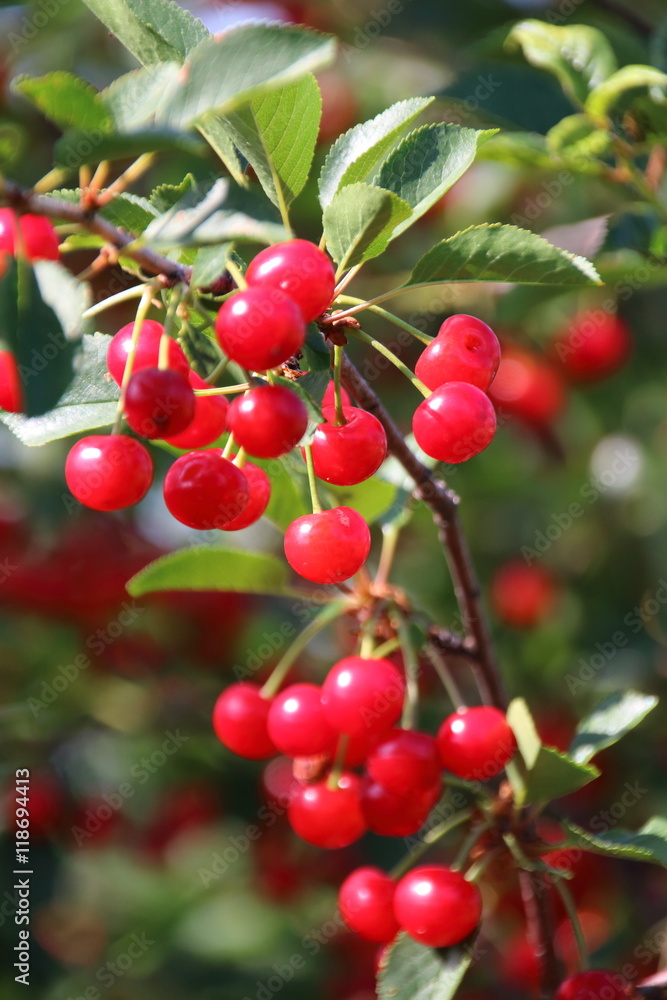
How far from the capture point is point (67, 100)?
82 centimetres

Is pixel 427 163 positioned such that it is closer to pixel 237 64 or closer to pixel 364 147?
pixel 364 147

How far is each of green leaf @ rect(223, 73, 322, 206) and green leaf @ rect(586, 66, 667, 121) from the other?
838 mm

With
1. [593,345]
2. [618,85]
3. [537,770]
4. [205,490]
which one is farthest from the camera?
[593,345]

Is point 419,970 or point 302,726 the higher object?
point 302,726

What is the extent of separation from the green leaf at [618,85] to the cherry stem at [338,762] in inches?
49.9

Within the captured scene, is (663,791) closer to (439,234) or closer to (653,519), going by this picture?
(653,519)

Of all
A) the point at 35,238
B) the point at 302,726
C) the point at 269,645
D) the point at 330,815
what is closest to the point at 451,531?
the point at 302,726

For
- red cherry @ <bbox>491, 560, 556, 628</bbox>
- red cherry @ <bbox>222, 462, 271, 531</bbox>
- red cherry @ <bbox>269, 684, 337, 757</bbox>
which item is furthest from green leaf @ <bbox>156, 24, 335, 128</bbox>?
red cherry @ <bbox>491, 560, 556, 628</bbox>

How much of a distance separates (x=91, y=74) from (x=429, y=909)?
131 inches

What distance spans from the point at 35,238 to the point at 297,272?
0.26 metres

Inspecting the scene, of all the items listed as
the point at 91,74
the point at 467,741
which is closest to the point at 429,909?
the point at 467,741

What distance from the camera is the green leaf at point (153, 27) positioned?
1.08 meters

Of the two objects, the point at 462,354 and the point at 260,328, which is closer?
the point at 260,328

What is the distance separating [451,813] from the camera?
2564 millimetres
